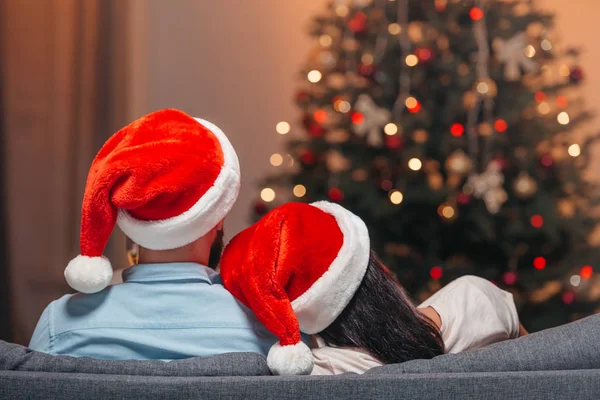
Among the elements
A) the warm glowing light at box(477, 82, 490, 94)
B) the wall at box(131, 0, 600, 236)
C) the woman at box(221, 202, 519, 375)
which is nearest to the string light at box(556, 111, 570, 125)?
the warm glowing light at box(477, 82, 490, 94)

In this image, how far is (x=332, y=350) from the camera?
1.26 metres

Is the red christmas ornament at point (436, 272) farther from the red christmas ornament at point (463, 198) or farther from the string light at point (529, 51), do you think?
the string light at point (529, 51)

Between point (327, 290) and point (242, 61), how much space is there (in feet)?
10.5

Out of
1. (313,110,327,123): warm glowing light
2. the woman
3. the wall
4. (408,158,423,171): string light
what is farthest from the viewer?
the wall

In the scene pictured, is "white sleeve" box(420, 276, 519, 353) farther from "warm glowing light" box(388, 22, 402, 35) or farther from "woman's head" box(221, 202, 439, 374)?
"warm glowing light" box(388, 22, 402, 35)

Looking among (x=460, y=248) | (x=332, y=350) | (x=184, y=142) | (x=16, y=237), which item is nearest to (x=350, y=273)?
(x=332, y=350)

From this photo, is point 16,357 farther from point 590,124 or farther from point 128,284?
point 590,124

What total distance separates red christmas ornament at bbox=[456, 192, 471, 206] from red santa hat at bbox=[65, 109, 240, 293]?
6.64 ft

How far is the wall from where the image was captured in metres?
4.12

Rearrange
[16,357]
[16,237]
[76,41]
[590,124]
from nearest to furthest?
[16,357], [16,237], [76,41], [590,124]

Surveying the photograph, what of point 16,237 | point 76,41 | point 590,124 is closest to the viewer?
point 16,237

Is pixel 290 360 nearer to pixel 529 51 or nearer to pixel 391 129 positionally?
pixel 391 129

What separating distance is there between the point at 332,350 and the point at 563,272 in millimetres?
2279

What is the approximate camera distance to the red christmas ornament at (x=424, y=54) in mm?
3232
